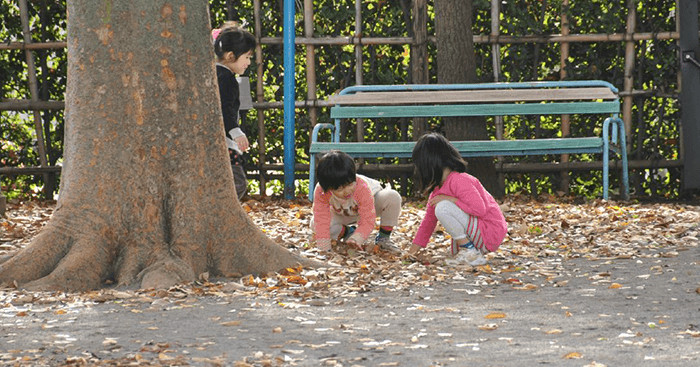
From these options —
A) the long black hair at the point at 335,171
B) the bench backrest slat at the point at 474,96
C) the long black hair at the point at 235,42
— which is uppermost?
the long black hair at the point at 235,42

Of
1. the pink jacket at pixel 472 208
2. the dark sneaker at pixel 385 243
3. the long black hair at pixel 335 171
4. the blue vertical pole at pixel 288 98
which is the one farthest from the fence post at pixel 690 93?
the long black hair at pixel 335 171

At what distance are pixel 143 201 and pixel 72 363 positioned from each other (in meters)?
1.62

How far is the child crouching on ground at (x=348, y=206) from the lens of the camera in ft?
17.1

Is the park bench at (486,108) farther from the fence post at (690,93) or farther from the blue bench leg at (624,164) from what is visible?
the fence post at (690,93)

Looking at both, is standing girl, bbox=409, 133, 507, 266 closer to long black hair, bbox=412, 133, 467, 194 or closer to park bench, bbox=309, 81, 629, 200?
long black hair, bbox=412, 133, 467, 194

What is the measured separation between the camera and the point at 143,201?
4691 millimetres

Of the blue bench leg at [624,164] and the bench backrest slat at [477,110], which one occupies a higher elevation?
the bench backrest slat at [477,110]

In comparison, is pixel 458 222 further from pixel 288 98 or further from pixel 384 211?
pixel 288 98

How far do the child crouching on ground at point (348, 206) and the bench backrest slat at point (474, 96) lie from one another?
2465 millimetres

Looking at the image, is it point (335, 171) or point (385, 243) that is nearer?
point (335, 171)

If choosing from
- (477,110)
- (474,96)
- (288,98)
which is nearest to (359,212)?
(477,110)

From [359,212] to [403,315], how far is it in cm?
158

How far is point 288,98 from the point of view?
332 inches

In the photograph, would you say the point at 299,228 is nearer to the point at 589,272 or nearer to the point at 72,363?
the point at 589,272
